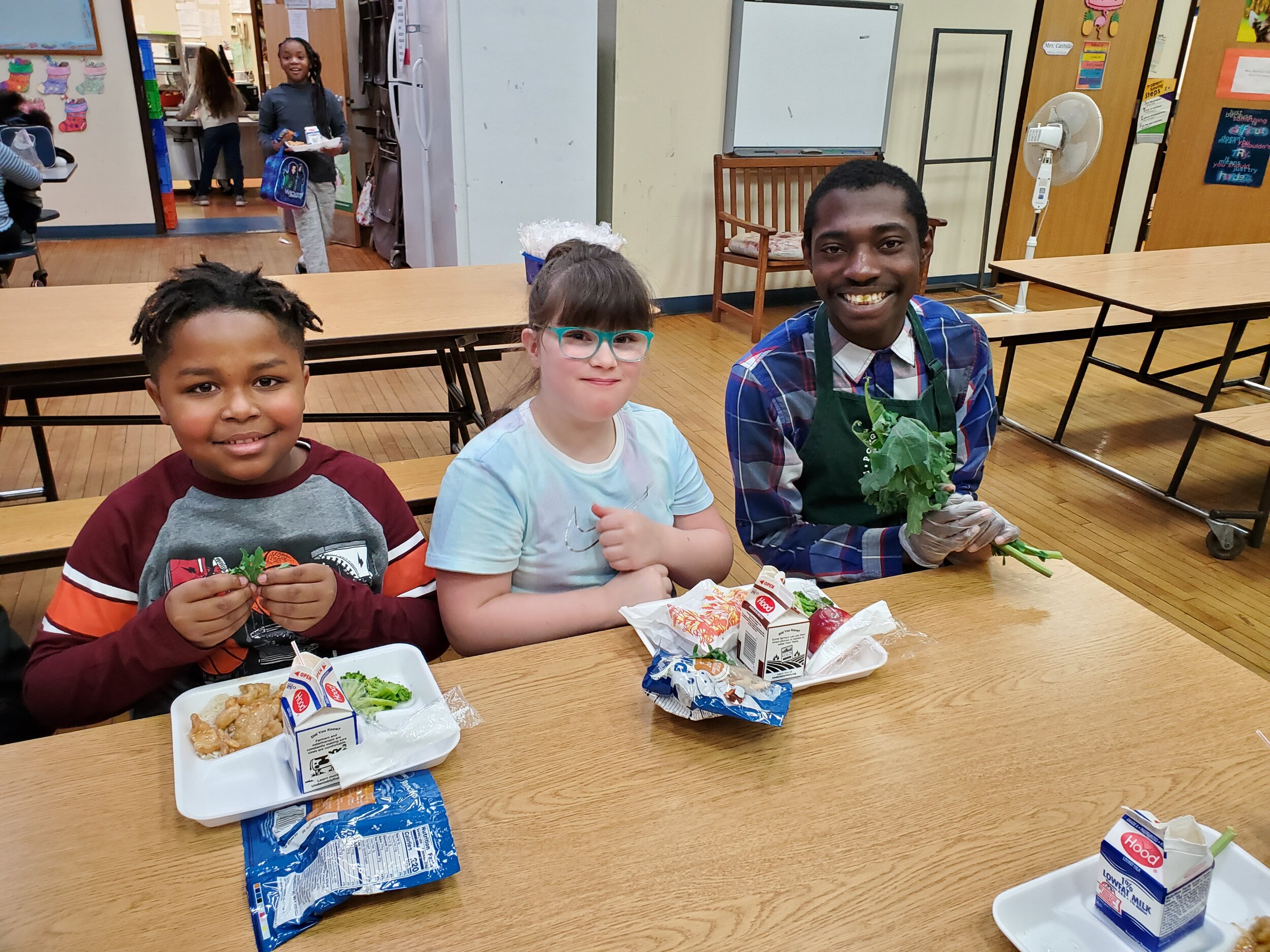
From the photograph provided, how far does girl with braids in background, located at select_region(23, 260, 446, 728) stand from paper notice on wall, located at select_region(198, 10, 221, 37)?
12.8 m

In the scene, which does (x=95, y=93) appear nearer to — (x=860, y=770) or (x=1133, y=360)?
(x=1133, y=360)

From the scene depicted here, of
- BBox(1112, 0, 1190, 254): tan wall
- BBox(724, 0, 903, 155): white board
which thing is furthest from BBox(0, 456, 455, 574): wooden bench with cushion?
BBox(1112, 0, 1190, 254): tan wall

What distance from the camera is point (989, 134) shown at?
251 inches

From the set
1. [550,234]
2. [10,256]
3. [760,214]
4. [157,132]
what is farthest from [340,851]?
[157,132]

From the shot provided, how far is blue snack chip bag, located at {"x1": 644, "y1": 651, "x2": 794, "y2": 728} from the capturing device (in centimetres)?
103

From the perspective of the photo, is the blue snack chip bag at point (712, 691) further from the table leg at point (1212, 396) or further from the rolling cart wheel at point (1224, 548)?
the table leg at point (1212, 396)

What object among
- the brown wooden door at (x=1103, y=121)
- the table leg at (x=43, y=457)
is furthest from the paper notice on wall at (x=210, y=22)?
the table leg at (x=43, y=457)

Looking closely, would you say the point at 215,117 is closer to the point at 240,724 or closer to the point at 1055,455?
the point at 1055,455

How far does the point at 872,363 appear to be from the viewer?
5.50 feet

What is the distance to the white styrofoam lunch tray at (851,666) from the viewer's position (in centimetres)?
113

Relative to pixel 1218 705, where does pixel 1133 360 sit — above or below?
below

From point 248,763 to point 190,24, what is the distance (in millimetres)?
13360

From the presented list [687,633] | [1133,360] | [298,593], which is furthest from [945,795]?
[1133,360]

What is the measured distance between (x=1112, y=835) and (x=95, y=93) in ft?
28.1
